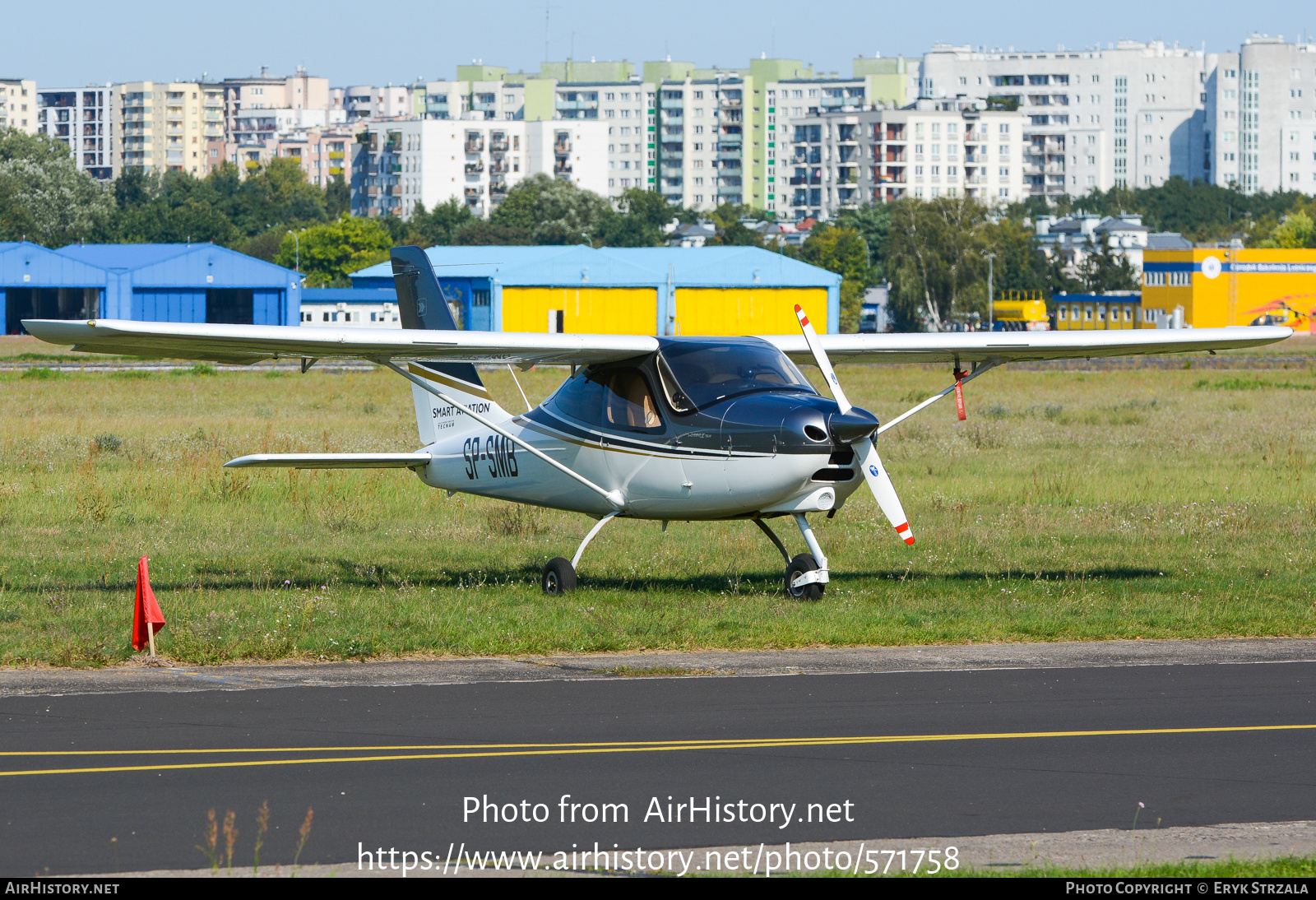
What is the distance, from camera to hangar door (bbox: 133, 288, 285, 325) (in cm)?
8662

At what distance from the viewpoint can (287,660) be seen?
11.8 metres

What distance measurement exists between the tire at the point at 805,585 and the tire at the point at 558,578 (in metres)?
1.96

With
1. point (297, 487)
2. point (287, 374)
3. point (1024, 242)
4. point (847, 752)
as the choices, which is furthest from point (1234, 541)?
point (1024, 242)

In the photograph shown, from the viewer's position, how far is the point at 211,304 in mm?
90250

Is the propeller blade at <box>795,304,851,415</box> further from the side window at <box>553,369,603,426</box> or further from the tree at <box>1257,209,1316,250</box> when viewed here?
the tree at <box>1257,209,1316,250</box>

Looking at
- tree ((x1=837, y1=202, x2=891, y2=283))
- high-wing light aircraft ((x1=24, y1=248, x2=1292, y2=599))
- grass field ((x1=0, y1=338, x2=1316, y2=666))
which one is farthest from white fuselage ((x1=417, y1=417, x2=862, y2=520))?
tree ((x1=837, y1=202, x2=891, y2=283))

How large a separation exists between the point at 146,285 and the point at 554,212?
184 feet

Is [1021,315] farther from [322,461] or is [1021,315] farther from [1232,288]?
[322,461]

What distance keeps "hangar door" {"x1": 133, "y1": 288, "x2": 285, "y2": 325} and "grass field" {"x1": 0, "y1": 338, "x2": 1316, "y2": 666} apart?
5681 cm

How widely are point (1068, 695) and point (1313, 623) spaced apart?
3.91 meters

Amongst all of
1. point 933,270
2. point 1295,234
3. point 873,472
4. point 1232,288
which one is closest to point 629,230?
point 933,270

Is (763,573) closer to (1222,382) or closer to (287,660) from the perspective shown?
(287,660)

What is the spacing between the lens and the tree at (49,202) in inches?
4828

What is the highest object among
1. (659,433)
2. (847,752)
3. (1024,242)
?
(1024,242)
